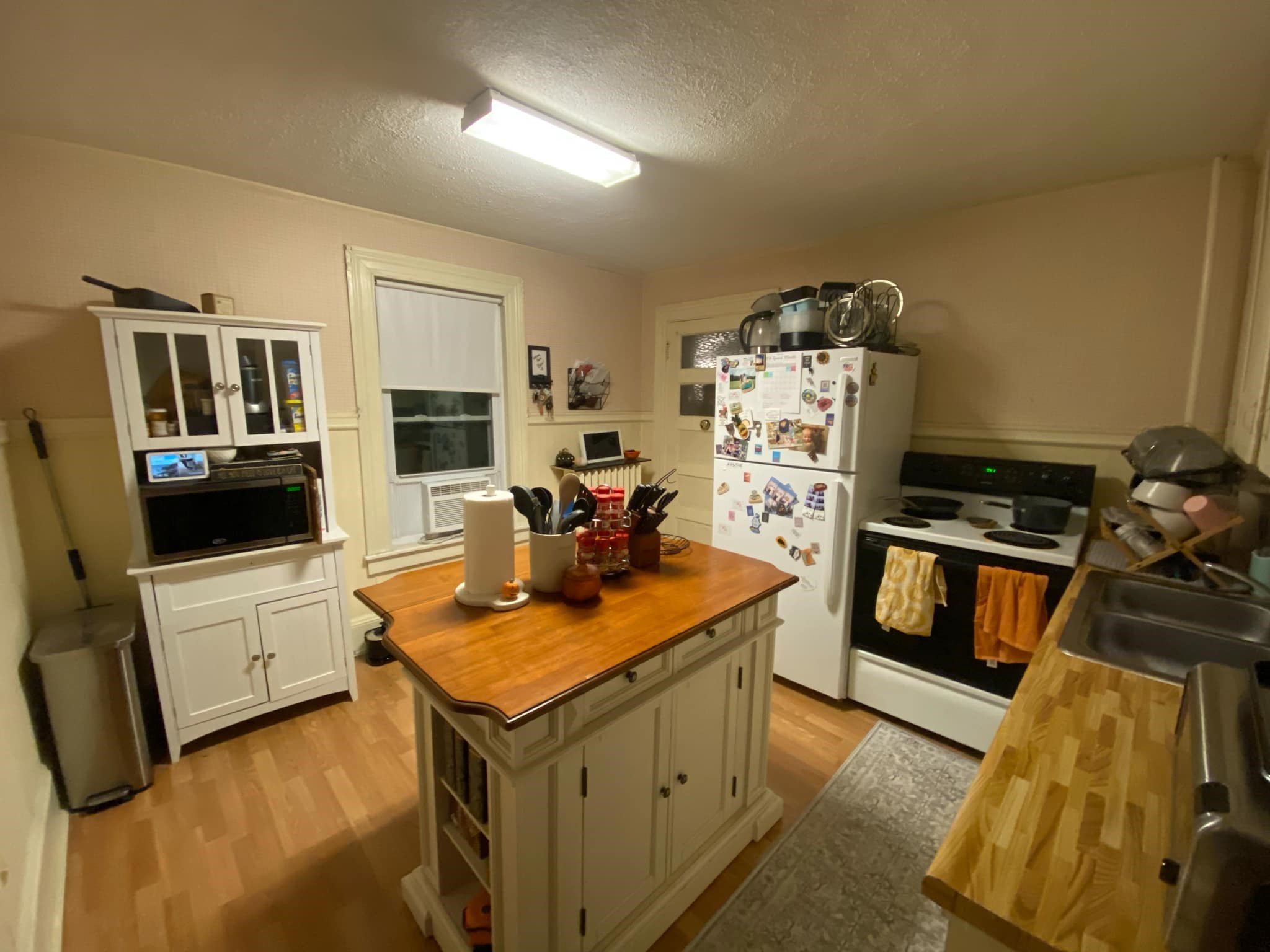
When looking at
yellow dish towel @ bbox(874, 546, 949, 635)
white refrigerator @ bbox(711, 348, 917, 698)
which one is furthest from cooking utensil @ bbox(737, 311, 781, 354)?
yellow dish towel @ bbox(874, 546, 949, 635)

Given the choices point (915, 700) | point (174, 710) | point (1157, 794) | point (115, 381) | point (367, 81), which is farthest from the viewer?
point (915, 700)

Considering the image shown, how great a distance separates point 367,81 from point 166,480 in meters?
1.62

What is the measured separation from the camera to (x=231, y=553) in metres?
2.12

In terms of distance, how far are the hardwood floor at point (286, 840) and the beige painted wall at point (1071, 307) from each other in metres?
1.57

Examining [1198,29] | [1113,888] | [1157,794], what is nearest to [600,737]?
[1113,888]

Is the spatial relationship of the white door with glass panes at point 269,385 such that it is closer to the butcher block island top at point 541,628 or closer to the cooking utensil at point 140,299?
the cooking utensil at point 140,299

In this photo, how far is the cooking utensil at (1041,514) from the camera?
212 cm

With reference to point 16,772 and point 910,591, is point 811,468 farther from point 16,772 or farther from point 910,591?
point 16,772

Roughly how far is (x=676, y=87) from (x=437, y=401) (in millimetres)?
2149

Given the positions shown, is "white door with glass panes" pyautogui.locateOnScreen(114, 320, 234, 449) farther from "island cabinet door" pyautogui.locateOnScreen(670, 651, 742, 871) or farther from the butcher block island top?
"island cabinet door" pyautogui.locateOnScreen(670, 651, 742, 871)

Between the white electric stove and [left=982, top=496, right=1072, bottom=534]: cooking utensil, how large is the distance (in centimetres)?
3

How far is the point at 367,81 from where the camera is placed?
1.55 m

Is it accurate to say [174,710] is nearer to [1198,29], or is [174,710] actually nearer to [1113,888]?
[1113,888]

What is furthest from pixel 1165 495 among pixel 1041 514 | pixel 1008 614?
pixel 1008 614
